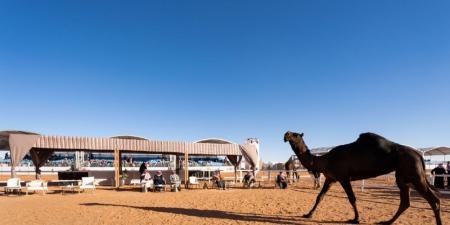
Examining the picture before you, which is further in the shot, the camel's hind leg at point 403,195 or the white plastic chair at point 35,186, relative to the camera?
the white plastic chair at point 35,186

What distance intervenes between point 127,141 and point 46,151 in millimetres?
4844

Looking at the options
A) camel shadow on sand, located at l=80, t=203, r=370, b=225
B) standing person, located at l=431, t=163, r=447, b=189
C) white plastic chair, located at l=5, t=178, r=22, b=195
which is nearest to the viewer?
camel shadow on sand, located at l=80, t=203, r=370, b=225

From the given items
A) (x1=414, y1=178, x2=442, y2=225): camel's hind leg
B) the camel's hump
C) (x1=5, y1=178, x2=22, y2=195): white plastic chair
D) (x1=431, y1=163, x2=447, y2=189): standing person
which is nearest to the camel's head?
the camel's hump

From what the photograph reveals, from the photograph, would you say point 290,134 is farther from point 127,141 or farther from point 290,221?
point 127,141

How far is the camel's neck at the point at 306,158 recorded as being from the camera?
403 inches

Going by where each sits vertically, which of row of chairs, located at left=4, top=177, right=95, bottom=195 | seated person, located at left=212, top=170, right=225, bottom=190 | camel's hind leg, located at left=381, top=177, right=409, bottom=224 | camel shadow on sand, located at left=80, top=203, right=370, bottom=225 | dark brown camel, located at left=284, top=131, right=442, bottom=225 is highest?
dark brown camel, located at left=284, top=131, right=442, bottom=225

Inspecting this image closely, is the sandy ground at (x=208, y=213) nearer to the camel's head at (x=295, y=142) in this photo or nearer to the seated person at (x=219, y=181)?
the camel's head at (x=295, y=142)

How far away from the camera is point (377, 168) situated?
29.3ft

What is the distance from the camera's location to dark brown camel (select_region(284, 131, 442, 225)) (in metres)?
8.45

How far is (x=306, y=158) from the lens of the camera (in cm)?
1030

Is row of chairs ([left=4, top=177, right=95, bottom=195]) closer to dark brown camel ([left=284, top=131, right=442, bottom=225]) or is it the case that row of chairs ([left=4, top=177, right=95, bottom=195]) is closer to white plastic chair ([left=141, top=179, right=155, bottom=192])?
white plastic chair ([left=141, top=179, right=155, bottom=192])

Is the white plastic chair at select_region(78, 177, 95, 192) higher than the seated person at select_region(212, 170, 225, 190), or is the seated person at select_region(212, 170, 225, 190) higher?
the white plastic chair at select_region(78, 177, 95, 192)

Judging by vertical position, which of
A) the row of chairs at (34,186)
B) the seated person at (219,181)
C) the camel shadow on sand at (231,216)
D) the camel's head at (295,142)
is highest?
the camel's head at (295,142)

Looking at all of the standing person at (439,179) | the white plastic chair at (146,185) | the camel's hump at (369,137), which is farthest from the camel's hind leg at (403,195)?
the white plastic chair at (146,185)
